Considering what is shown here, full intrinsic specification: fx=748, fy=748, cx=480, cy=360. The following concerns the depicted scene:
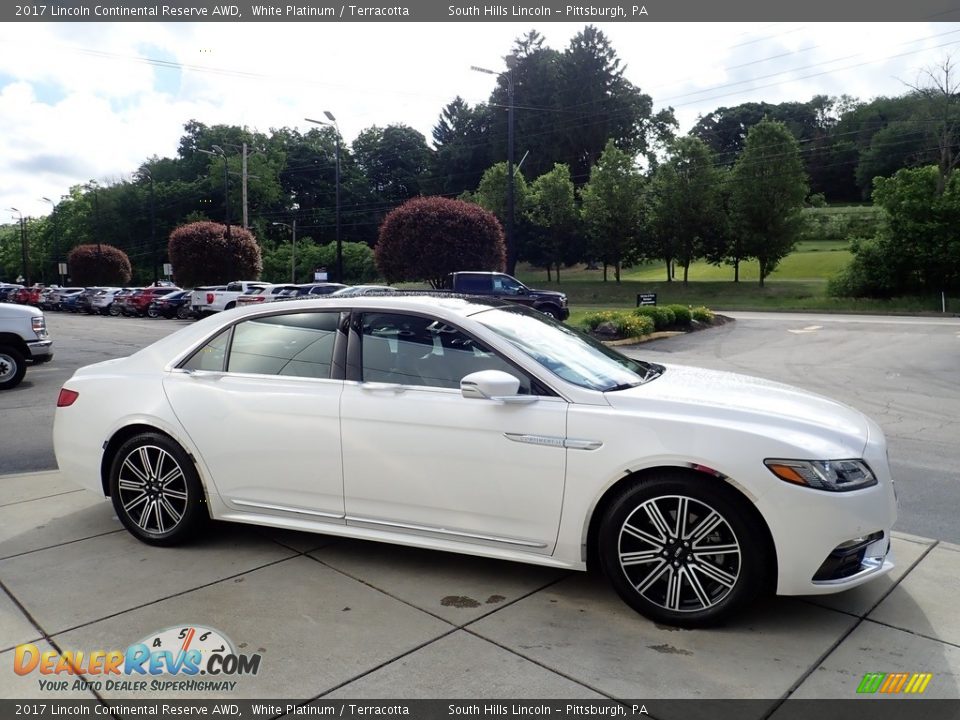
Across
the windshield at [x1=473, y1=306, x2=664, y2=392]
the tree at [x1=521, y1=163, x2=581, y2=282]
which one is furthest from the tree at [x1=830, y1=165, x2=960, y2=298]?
the windshield at [x1=473, y1=306, x2=664, y2=392]

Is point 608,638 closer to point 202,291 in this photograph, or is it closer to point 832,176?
point 202,291

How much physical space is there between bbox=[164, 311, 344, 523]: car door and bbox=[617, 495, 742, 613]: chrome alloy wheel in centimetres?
162

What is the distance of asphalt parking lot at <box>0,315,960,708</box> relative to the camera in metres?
3.04

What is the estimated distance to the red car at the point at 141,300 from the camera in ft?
126

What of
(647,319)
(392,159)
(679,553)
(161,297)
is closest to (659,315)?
(647,319)

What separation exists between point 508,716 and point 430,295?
97.8 inches

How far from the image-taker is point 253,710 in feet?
9.43

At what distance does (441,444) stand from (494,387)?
0.45 meters

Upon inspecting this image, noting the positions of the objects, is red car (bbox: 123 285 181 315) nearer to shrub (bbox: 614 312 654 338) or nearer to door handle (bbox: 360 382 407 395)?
shrub (bbox: 614 312 654 338)

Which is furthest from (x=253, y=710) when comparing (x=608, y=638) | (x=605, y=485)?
(x=605, y=485)

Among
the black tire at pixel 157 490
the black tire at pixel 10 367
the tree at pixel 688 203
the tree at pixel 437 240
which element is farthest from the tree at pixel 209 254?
the black tire at pixel 157 490

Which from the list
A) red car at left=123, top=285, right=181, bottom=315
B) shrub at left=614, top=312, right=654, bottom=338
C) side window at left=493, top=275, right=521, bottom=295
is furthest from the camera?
red car at left=123, top=285, right=181, bottom=315

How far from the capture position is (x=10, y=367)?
491 inches

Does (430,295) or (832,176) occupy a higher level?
(832,176)
